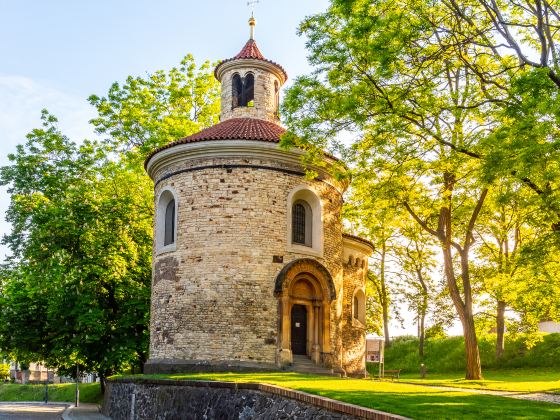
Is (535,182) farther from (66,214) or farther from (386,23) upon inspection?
(66,214)

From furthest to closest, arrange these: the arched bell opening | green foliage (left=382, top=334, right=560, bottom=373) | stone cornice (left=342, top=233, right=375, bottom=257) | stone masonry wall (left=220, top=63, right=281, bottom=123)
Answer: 1. green foliage (left=382, top=334, right=560, bottom=373)
2. stone cornice (left=342, top=233, right=375, bottom=257)
3. stone masonry wall (left=220, top=63, right=281, bottom=123)
4. the arched bell opening

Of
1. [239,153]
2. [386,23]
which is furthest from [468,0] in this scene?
[239,153]

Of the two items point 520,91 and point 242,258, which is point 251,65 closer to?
point 242,258

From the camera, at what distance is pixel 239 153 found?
71.2 feet

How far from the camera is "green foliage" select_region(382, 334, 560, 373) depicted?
38.2 meters

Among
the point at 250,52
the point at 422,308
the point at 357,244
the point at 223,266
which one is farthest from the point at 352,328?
the point at 422,308

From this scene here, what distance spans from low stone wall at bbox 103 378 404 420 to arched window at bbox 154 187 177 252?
5.08 m

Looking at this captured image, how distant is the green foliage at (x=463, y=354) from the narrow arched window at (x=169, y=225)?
2022cm

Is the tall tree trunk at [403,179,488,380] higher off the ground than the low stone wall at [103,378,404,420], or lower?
higher

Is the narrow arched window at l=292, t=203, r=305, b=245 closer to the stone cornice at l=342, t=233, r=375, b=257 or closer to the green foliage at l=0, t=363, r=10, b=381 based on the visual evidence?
the stone cornice at l=342, t=233, r=375, b=257

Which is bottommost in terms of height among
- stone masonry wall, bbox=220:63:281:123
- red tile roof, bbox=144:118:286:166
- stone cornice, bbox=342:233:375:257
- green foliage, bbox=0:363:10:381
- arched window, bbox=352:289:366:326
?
green foliage, bbox=0:363:10:381

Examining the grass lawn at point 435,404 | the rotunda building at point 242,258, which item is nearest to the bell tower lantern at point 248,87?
the rotunda building at point 242,258

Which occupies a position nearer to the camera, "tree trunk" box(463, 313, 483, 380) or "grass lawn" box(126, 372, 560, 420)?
"grass lawn" box(126, 372, 560, 420)

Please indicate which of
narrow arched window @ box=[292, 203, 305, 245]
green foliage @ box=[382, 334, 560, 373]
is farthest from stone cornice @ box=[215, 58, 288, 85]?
green foliage @ box=[382, 334, 560, 373]
